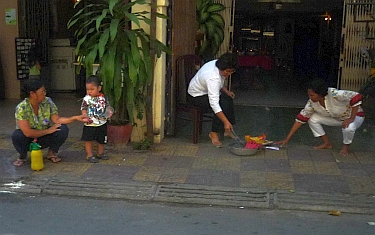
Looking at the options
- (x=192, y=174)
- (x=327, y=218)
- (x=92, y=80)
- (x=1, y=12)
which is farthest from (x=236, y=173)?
(x=1, y=12)

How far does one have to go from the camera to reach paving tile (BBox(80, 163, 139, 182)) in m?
5.59

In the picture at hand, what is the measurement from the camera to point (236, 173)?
580cm

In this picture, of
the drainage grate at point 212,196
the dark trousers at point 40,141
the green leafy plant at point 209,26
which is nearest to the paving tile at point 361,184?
the drainage grate at point 212,196

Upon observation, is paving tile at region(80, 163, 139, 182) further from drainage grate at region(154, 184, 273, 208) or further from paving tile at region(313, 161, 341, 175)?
paving tile at region(313, 161, 341, 175)

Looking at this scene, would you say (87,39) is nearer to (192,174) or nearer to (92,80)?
(92,80)

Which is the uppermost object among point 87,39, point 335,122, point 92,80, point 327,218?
point 87,39

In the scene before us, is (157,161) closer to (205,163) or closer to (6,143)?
(205,163)

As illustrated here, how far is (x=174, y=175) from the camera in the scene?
5.73 meters

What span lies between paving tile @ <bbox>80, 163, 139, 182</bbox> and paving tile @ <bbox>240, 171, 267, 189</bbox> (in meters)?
1.27

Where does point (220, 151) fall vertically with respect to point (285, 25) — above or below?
below

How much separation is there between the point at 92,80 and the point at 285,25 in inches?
519

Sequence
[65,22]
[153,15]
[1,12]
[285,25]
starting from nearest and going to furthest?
[153,15] → [1,12] → [65,22] → [285,25]

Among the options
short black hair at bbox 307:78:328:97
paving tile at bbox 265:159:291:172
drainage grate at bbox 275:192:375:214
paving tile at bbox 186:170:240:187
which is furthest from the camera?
short black hair at bbox 307:78:328:97

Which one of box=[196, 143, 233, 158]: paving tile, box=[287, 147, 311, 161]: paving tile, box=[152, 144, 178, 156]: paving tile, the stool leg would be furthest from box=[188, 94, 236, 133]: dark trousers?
box=[287, 147, 311, 161]: paving tile
